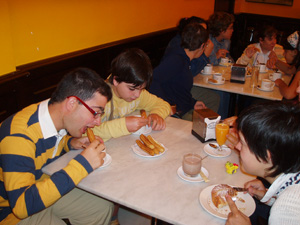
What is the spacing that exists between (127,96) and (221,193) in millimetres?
1049

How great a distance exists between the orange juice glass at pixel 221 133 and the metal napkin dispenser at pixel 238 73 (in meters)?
1.70

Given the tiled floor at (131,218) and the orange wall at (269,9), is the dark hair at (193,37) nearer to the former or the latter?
the tiled floor at (131,218)

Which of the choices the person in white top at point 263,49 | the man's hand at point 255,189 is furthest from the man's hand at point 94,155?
the person in white top at point 263,49

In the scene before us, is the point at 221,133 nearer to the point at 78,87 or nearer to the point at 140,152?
the point at 140,152

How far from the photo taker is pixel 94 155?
1658 millimetres

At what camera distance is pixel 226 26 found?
4543 mm

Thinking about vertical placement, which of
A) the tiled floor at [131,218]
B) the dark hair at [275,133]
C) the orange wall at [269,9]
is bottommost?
the tiled floor at [131,218]

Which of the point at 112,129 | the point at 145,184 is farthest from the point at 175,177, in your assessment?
the point at 112,129

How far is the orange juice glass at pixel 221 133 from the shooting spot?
1.92 metres

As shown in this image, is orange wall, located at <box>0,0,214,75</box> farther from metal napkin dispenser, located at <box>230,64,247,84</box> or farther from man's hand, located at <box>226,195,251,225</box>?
man's hand, located at <box>226,195,251,225</box>

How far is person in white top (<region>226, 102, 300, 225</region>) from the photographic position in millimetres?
1298

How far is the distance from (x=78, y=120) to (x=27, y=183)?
1.41ft

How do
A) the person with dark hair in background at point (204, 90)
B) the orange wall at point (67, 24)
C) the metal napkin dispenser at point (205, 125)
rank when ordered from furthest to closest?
the person with dark hair in background at point (204, 90), the orange wall at point (67, 24), the metal napkin dispenser at point (205, 125)

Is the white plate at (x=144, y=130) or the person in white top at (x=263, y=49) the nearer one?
the white plate at (x=144, y=130)
